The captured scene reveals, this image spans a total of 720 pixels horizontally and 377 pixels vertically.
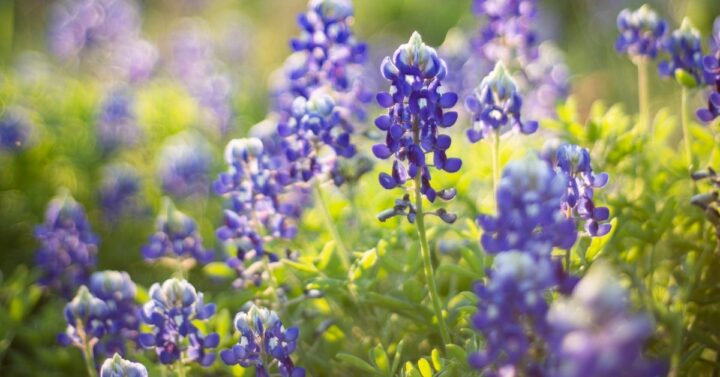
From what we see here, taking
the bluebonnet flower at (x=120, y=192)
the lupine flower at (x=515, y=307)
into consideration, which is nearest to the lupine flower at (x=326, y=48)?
the lupine flower at (x=515, y=307)

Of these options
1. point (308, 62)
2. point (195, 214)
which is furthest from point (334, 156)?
point (195, 214)

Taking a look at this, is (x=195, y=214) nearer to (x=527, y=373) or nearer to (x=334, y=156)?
(x=334, y=156)

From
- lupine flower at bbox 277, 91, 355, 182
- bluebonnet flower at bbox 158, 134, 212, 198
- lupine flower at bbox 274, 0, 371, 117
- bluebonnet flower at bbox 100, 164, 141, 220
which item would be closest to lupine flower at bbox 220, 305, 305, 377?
lupine flower at bbox 277, 91, 355, 182

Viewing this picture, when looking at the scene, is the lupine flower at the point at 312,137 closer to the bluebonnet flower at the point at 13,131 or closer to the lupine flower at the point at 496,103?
the lupine flower at the point at 496,103

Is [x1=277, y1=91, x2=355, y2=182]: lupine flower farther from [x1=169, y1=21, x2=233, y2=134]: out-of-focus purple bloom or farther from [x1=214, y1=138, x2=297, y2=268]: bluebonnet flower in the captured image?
[x1=169, y1=21, x2=233, y2=134]: out-of-focus purple bloom

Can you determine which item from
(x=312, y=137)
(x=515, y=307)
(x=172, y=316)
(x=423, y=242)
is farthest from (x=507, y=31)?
(x=515, y=307)

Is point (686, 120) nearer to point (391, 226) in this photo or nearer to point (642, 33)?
point (642, 33)
